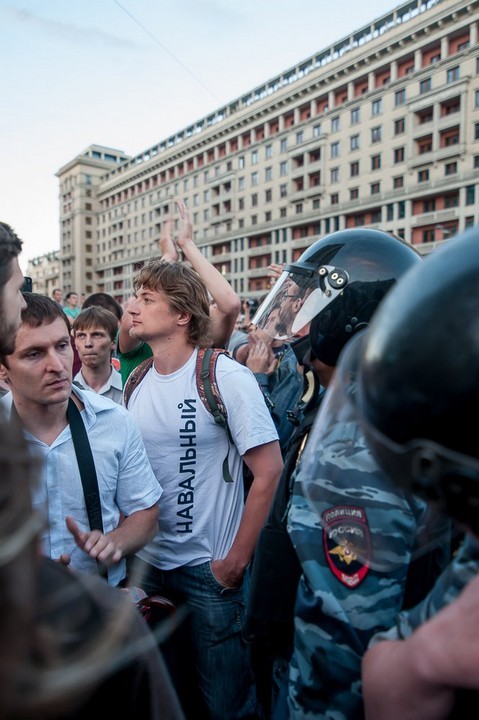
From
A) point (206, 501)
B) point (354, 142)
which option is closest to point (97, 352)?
point (206, 501)

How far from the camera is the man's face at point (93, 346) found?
3977 millimetres

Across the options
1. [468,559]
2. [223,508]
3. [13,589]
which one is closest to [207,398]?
[223,508]

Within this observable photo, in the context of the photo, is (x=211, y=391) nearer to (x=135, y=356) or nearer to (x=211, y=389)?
(x=211, y=389)

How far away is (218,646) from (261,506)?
637 millimetres

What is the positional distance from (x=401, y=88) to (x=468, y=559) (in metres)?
48.6

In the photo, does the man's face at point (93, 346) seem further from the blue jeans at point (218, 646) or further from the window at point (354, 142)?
the window at point (354, 142)

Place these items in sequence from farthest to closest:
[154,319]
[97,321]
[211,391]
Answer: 1. [97,321]
2. [154,319]
3. [211,391]

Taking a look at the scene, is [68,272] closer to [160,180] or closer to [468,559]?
[160,180]

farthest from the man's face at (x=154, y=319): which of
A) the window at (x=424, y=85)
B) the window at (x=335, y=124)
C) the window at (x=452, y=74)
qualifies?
the window at (x=335, y=124)

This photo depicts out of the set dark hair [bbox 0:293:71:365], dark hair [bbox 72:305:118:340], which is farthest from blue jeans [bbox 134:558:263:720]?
dark hair [bbox 72:305:118:340]

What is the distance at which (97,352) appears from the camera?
3992 millimetres

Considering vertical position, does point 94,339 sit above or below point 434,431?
above

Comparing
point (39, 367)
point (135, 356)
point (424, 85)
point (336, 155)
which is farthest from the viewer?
point (336, 155)

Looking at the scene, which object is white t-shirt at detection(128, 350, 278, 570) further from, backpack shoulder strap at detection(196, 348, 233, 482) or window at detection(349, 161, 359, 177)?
window at detection(349, 161, 359, 177)
